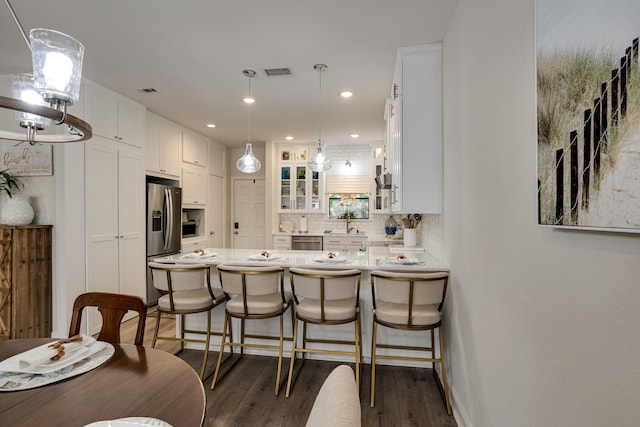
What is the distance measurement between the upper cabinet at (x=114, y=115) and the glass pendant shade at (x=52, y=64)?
112 inches

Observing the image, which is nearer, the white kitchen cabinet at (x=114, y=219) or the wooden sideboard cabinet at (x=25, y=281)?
the wooden sideboard cabinet at (x=25, y=281)

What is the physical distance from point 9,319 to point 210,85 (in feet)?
9.68

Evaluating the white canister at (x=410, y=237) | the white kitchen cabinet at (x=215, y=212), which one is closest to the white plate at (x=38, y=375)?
the white canister at (x=410, y=237)

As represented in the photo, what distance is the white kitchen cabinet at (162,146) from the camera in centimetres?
440

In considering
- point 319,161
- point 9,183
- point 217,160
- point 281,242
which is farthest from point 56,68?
point 217,160

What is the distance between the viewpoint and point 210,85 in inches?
138

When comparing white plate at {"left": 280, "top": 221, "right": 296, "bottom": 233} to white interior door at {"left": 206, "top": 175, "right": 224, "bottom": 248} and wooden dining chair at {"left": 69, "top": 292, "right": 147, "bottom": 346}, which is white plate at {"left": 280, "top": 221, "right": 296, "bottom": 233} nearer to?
white interior door at {"left": 206, "top": 175, "right": 224, "bottom": 248}

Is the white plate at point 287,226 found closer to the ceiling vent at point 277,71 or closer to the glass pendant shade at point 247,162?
the glass pendant shade at point 247,162

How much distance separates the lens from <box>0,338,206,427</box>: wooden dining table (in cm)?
89

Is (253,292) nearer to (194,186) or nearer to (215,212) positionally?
(194,186)

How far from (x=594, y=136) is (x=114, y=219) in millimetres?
4244

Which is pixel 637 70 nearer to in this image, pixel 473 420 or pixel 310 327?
pixel 473 420

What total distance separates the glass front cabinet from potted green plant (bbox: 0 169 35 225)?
12.6 ft

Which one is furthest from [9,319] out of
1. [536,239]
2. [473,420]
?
[536,239]
